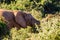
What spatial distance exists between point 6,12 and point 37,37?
8908mm

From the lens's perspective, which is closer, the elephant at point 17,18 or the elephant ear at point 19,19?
the elephant at point 17,18

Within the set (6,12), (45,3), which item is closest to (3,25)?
(6,12)

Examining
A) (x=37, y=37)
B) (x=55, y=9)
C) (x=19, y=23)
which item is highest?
(x=37, y=37)

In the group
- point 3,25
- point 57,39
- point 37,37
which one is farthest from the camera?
point 3,25

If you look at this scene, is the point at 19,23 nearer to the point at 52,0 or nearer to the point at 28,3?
the point at 28,3

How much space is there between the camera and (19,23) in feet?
45.1

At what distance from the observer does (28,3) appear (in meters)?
22.3

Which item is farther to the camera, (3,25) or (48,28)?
(3,25)

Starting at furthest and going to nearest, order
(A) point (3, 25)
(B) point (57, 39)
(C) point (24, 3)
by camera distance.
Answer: (C) point (24, 3)
(A) point (3, 25)
(B) point (57, 39)

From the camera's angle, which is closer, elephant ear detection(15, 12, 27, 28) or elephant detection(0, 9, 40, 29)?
elephant detection(0, 9, 40, 29)

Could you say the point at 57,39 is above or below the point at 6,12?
above

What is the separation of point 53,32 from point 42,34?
22cm

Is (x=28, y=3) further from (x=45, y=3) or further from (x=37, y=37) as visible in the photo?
(x=37, y=37)

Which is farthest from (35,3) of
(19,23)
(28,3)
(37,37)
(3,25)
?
(37,37)
